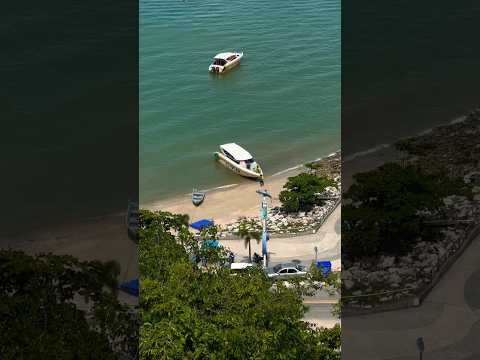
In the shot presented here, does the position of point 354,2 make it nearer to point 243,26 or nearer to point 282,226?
point 243,26

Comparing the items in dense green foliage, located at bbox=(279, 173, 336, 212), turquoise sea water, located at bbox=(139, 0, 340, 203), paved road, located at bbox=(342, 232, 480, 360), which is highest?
turquoise sea water, located at bbox=(139, 0, 340, 203)

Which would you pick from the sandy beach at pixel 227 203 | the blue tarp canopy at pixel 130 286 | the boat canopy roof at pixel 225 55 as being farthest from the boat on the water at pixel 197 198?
A: the boat canopy roof at pixel 225 55

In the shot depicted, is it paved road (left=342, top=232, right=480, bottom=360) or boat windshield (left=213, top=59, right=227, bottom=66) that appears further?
boat windshield (left=213, top=59, right=227, bottom=66)

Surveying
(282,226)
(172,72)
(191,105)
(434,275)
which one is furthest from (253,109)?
(434,275)

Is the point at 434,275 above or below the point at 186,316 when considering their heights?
above

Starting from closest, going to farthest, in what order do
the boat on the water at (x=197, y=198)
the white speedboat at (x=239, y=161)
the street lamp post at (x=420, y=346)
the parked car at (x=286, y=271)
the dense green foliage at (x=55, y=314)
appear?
the dense green foliage at (x=55, y=314) < the street lamp post at (x=420, y=346) < the parked car at (x=286, y=271) < the boat on the water at (x=197, y=198) < the white speedboat at (x=239, y=161)

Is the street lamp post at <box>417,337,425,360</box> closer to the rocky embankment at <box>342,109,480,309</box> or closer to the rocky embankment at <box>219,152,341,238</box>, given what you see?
the rocky embankment at <box>342,109,480,309</box>

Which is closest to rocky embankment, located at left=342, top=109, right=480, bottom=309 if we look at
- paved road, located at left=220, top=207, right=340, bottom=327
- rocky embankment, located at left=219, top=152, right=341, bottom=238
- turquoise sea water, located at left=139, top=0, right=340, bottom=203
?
paved road, located at left=220, top=207, right=340, bottom=327

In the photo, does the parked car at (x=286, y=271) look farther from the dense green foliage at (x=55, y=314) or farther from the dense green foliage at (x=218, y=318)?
the dense green foliage at (x=55, y=314)
